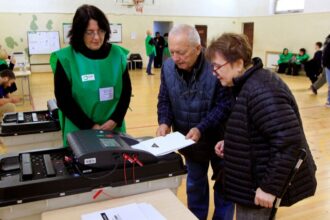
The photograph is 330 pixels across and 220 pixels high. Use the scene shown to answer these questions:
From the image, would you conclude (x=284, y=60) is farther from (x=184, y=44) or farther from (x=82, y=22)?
(x=82, y=22)

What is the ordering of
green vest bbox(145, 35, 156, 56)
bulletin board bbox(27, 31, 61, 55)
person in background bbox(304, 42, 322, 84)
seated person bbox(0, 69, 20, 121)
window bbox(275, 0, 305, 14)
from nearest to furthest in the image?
seated person bbox(0, 69, 20, 121)
person in background bbox(304, 42, 322, 84)
bulletin board bbox(27, 31, 61, 55)
window bbox(275, 0, 305, 14)
green vest bbox(145, 35, 156, 56)

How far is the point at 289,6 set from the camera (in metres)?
11.3

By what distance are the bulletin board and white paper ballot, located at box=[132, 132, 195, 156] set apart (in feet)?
33.3

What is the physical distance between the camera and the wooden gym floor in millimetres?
2390

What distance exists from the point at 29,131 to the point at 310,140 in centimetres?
323

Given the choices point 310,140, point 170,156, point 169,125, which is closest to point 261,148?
point 170,156

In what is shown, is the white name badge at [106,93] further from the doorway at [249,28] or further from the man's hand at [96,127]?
the doorway at [249,28]

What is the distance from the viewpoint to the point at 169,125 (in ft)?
5.72

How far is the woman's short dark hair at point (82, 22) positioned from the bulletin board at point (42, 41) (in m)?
9.73

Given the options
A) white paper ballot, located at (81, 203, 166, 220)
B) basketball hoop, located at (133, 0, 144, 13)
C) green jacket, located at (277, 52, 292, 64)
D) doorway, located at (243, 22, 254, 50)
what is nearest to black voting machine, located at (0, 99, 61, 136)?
white paper ballot, located at (81, 203, 166, 220)

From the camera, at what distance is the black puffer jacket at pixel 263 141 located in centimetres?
105

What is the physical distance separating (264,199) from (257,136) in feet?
0.71

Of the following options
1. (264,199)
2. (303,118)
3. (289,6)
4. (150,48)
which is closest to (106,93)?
(264,199)

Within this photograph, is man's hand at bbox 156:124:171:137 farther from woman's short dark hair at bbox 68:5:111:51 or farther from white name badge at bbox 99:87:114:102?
woman's short dark hair at bbox 68:5:111:51
